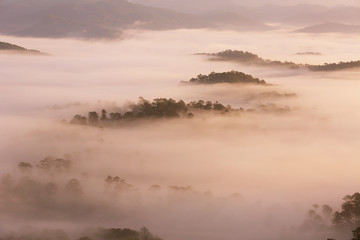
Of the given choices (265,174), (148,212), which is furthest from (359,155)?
(148,212)

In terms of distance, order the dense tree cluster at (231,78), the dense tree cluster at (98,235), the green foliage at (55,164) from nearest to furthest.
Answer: the dense tree cluster at (98,235), the green foliage at (55,164), the dense tree cluster at (231,78)

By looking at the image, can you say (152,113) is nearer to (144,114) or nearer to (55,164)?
(144,114)

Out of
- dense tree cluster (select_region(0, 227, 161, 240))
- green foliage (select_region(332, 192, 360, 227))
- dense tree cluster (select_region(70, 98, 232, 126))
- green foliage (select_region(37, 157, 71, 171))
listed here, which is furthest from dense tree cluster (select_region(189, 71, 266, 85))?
dense tree cluster (select_region(0, 227, 161, 240))

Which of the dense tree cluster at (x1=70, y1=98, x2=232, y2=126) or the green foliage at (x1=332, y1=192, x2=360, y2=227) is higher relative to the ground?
the dense tree cluster at (x1=70, y1=98, x2=232, y2=126)

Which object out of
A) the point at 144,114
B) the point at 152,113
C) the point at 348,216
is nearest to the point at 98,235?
the point at 348,216

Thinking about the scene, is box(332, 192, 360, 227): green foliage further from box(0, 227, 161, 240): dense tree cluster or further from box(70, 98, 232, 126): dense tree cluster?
box(70, 98, 232, 126): dense tree cluster

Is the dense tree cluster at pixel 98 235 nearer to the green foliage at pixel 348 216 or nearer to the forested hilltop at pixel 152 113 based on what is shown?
the green foliage at pixel 348 216

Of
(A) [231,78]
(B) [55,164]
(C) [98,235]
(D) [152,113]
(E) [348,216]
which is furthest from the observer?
(A) [231,78]

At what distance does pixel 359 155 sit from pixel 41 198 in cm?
6673

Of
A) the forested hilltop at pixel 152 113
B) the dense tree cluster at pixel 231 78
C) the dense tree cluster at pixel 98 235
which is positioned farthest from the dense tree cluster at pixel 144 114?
the dense tree cluster at pixel 98 235

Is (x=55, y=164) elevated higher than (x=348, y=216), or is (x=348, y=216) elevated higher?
(x=55, y=164)

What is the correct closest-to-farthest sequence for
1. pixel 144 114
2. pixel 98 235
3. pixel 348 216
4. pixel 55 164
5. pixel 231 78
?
pixel 98 235, pixel 348 216, pixel 55 164, pixel 144 114, pixel 231 78

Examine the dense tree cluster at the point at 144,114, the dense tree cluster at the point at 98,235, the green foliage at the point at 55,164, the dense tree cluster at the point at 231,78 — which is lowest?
the dense tree cluster at the point at 98,235

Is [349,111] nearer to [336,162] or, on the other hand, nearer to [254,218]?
[336,162]
